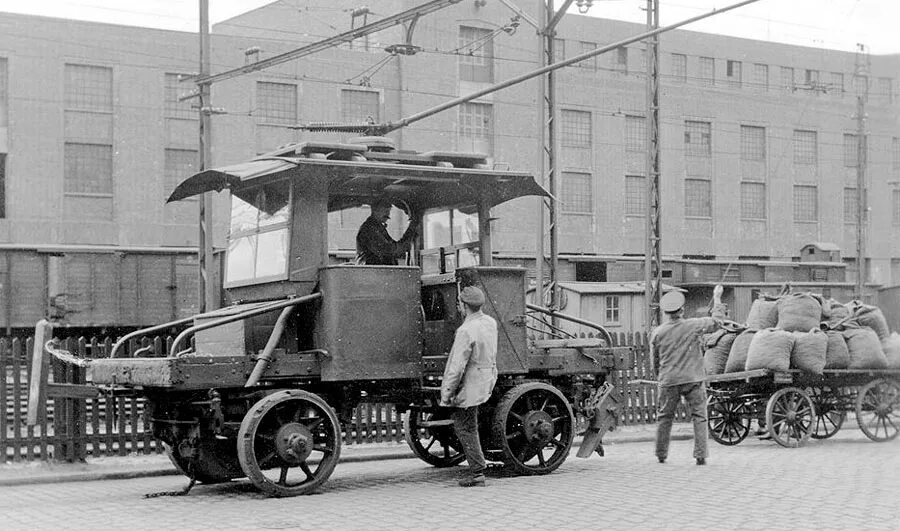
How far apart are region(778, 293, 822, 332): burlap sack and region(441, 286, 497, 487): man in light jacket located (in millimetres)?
6748

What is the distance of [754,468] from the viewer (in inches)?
492

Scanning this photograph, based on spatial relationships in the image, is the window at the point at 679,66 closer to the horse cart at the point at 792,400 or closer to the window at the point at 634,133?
the window at the point at 634,133

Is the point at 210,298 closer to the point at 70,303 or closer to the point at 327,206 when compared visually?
the point at 327,206

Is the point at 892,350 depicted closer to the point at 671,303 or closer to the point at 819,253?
the point at 671,303

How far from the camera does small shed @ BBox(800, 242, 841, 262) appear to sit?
51906 mm

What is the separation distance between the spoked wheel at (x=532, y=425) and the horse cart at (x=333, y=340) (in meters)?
0.02

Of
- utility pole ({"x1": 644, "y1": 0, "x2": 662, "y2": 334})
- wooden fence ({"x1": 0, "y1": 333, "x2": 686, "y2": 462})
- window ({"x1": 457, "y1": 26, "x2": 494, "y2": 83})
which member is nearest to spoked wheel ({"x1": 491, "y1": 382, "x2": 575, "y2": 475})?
wooden fence ({"x1": 0, "y1": 333, "x2": 686, "y2": 462})

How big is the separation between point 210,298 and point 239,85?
2811 centimetres

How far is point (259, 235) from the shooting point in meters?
11.5

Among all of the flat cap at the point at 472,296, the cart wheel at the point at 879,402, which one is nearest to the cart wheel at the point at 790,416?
the cart wheel at the point at 879,402

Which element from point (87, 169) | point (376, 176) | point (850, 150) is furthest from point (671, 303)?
point (850, 150)

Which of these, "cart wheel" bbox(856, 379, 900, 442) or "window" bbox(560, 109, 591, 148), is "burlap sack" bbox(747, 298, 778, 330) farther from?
"window" bbox(560, 109, 591, 148)

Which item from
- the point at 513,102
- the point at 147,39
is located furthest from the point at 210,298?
the point at 513,102

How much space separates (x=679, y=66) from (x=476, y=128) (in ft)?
52.5
